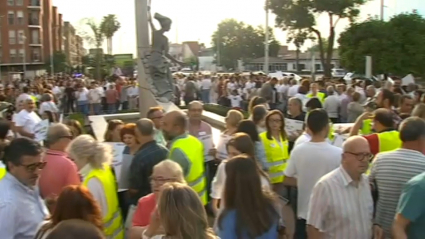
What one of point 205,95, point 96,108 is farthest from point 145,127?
point 205,95

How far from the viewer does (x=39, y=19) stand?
86.8 metres

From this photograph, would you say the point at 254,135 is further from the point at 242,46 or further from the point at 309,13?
the point at 242,46

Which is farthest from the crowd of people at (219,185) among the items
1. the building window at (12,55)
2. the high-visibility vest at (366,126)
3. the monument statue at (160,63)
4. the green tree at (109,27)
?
the building window at (12,55)

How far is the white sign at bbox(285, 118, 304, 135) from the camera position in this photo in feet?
26.3

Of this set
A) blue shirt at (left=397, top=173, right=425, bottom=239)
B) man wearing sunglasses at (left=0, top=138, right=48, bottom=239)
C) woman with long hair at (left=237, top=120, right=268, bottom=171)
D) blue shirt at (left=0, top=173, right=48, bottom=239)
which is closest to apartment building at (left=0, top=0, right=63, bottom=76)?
woman with long hair at (left=237, top=120, right=268, bottom=171)

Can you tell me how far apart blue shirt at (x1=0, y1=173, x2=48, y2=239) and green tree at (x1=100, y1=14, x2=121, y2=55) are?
60.1 m

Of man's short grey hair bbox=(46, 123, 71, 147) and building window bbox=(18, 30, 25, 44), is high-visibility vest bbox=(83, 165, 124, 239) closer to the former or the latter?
man's short grey hair bbox=(46, 123, 71, 147)

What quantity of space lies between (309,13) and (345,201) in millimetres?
36287

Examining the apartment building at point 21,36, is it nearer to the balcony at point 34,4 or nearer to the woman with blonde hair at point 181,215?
the balcony at point 34,4

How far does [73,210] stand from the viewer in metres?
3.12

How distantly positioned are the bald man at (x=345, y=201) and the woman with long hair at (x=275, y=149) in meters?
2.15

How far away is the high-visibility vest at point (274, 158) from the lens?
6.45 m

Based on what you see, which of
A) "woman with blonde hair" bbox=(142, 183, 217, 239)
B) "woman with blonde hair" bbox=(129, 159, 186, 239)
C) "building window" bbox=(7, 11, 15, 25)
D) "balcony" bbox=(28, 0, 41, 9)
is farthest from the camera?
"balcony" bbox=(28, 0, 41, 9)

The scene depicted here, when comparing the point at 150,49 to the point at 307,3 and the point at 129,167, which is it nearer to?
the point at 129,167
